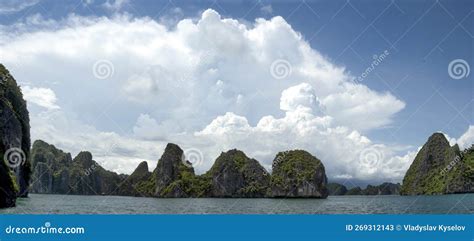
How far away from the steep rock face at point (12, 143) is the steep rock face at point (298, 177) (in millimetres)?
94908

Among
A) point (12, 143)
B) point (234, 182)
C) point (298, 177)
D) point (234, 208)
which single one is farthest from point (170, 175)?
point (12, 143)

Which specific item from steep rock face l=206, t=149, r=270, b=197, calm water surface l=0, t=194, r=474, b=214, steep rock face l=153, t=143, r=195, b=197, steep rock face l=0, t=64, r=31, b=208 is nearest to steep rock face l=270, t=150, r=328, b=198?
steep rock face l=206, t=149, r=270, b=197

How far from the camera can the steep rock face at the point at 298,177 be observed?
580 ft

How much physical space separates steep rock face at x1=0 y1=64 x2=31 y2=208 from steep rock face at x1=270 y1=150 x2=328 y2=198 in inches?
3737

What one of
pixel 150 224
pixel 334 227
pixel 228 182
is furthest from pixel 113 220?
pixel 228 182

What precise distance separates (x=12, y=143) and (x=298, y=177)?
395 feet

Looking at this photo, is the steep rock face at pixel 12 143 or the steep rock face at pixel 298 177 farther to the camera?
the steep rock face at pixel 298 177

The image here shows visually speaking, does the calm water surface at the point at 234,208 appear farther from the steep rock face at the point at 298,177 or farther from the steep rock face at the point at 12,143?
the steep rock face at the point at 298,177

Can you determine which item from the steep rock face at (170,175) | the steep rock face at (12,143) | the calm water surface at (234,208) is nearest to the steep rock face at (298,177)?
the steep rock face at (170,175)

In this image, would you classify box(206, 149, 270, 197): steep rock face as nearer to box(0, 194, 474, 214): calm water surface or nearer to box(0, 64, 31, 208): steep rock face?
box(0, 194, 474, 214): calm water surface

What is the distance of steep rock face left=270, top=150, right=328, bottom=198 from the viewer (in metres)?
177

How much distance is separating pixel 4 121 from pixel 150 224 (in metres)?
68.3

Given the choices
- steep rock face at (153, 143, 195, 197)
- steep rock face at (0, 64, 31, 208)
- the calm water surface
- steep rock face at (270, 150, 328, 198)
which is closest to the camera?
steep rock face at (0, 64, 31, 208)

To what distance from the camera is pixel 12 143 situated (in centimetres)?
7788
